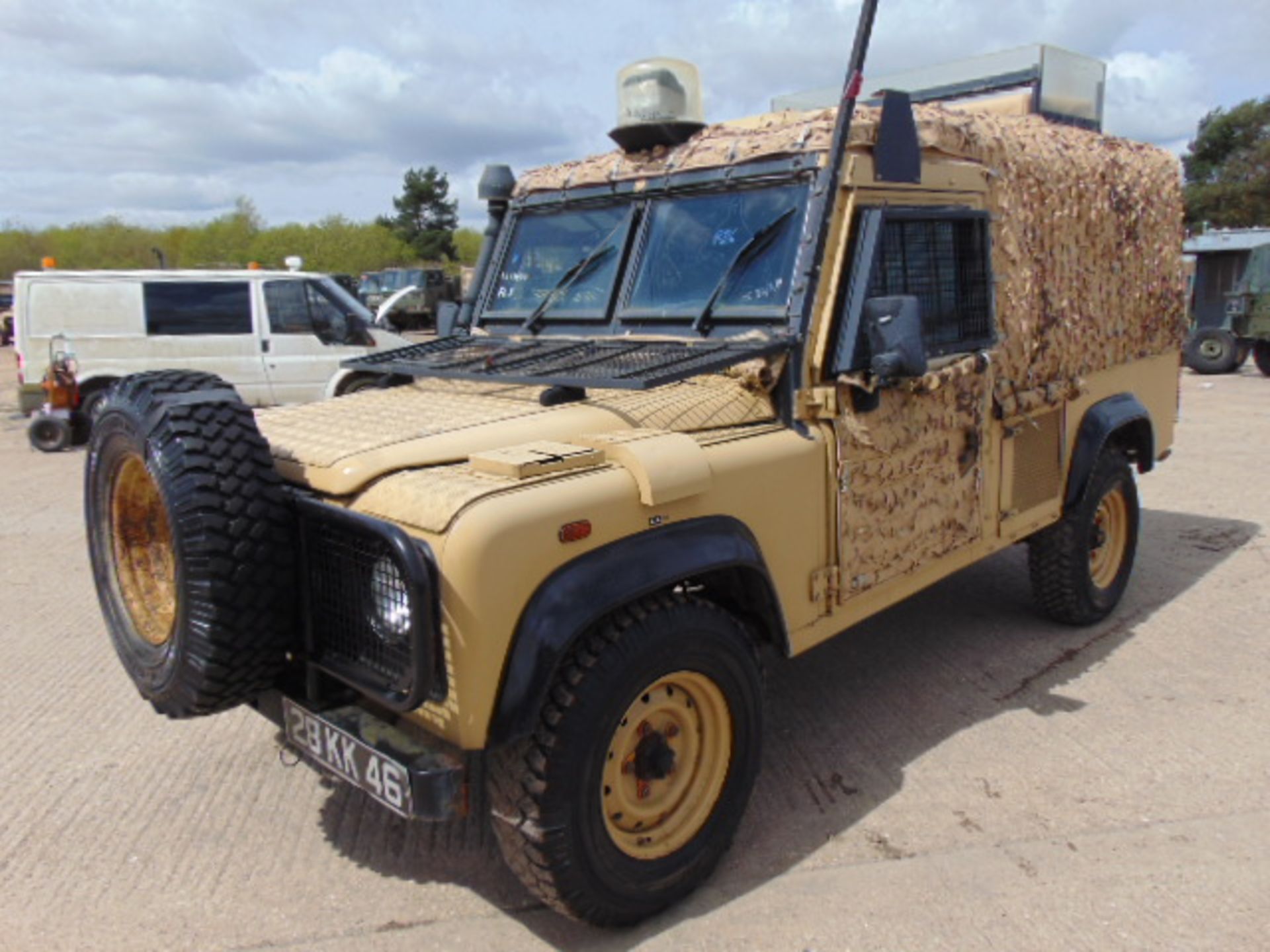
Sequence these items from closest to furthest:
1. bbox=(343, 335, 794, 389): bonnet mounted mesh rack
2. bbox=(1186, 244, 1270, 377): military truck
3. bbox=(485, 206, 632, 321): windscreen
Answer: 1. bbox=(343, 335, 794, 389): bonnet mounted mesh rack
2. bbox=(485, 206, 632, 321): windscreen
3. bbox=(1186, 244, 1270, 377): military truck

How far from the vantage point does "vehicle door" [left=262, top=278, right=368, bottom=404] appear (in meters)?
11.3

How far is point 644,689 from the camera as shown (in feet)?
9.02

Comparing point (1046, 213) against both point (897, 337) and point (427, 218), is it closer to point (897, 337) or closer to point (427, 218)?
point (897, 337)

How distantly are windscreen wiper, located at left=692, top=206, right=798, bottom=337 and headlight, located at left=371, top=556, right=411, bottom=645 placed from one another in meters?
1.58

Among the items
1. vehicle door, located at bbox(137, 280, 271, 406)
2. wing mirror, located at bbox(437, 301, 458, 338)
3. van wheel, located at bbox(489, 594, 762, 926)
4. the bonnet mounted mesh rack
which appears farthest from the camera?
vehicle door, located at bbox(137, 280, 271, 406)

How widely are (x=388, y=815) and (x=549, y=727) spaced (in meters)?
1.30

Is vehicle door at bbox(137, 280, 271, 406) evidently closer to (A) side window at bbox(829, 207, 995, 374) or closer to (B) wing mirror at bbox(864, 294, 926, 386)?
(A) side window at bbox(829, 207, 995, 374)

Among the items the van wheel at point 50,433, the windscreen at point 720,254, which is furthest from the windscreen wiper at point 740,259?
the van wheel at point 50,433

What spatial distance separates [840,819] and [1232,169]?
1790 inches

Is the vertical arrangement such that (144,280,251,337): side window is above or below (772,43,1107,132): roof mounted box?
below

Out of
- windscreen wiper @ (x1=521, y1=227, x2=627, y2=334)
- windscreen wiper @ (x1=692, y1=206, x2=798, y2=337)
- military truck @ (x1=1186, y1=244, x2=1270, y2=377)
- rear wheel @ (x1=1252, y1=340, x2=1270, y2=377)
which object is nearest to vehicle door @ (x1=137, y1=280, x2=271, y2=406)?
windscreen wiper @ (x1=521, y1=227, x2=627, y2=334)

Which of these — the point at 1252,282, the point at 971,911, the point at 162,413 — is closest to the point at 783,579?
the point at 971,911

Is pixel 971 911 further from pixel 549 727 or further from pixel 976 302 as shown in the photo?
pixel 976 302

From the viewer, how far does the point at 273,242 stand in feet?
205
